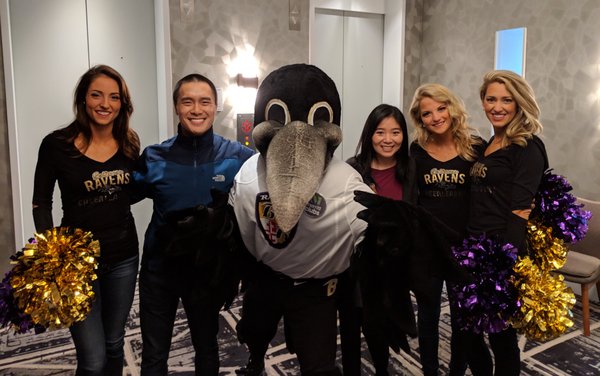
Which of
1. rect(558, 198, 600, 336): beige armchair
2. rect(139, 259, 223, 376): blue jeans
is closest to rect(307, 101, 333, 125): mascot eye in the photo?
rect(139, 259, 223, 376): blue jeans

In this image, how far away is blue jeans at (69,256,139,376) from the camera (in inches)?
76.7

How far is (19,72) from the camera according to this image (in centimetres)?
395

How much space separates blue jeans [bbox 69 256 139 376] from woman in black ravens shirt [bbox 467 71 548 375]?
61.1 inches

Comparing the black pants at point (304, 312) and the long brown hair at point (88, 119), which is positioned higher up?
the long brown hair at point (88, 119)

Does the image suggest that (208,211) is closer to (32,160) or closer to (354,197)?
(354,197)

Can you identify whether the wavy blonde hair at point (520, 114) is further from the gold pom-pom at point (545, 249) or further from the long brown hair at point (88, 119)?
the long brown hair at point (88, 119)

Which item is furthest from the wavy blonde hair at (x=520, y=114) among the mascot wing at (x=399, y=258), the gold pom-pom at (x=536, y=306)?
the mascot wing at (x=399, y=258)

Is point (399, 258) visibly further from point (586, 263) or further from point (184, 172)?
point (586, 263)

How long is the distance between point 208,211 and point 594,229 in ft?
10.9

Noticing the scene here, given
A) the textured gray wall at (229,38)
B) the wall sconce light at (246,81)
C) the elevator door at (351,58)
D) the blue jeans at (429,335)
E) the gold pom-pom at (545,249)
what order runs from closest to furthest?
the gold pom-pom at (545,249)
the blue jeans at (429,335)
the textured gray wall at (229,38)
the wall sconce light at (246,81)
the elevator door at (351,58)

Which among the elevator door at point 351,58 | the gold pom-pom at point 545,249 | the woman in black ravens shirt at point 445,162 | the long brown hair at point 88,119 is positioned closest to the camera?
→ the long brown hair at point 88,119

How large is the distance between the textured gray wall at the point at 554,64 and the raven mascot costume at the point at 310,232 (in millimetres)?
3258

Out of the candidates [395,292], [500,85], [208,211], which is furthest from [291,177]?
[500,85]

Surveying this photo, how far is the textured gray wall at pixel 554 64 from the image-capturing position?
3920mm
